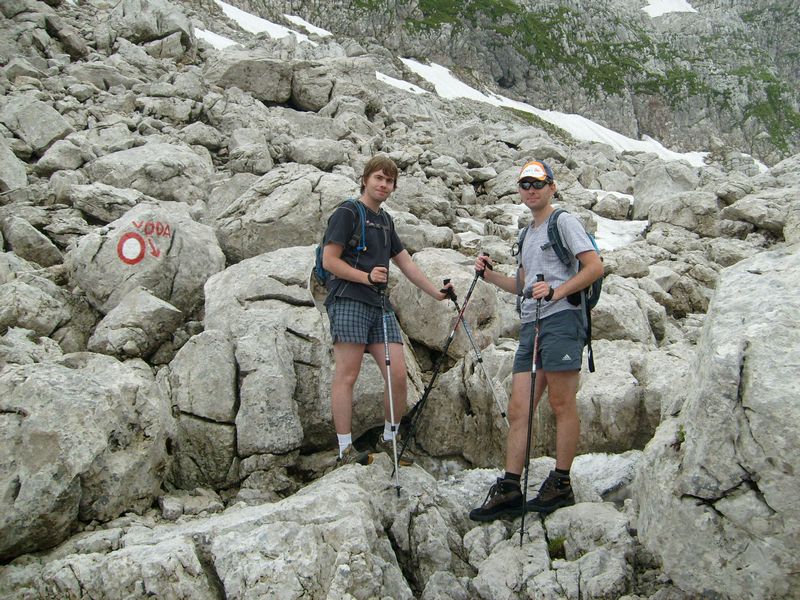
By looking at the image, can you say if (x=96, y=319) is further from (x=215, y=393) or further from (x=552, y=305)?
(x=552, y=305)

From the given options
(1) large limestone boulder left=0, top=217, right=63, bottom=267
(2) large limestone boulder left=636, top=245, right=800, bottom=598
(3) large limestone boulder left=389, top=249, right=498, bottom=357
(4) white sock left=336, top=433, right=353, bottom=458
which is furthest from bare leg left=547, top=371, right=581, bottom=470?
(1) large limestone boulder left=0, top=217, right=63, bottom=267

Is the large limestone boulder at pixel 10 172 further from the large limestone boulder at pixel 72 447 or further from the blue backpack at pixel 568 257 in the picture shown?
the blue backpack at pixel 568 257

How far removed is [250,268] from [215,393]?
2762mm

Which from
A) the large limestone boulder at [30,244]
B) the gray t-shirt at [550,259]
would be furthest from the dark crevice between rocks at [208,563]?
the large limestone boulder at [30,244]

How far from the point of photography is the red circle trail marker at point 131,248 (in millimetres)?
10273

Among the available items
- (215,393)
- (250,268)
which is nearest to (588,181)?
(250,268)

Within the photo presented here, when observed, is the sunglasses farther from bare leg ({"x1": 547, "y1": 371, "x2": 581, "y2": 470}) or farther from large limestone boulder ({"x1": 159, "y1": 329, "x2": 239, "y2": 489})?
large limestone boulder ({"x1": 159, "y1": 329, "x2": 239, "y2": 489})

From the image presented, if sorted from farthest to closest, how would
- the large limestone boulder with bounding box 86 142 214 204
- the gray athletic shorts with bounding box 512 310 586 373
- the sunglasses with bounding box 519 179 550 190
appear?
the large limestone boulder with bounding box 86 142 214 204 < the sunglasses with bounding box 519 179 550 190 < the gray athletic shorts with bounding box 512 310 586 373

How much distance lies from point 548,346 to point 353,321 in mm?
2373

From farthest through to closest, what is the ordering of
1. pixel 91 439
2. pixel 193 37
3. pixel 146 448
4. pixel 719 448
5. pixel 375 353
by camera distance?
pixel 193 37 < pixel 375 353 < pixel 146 448 < pixel 91 439 < pixel 719 448

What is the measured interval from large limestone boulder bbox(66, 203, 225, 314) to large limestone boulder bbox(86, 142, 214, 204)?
571 cm

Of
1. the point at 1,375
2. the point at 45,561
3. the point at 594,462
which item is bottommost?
the point at 45,561

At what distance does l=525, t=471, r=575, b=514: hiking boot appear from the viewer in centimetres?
616

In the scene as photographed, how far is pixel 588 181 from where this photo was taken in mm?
29391
